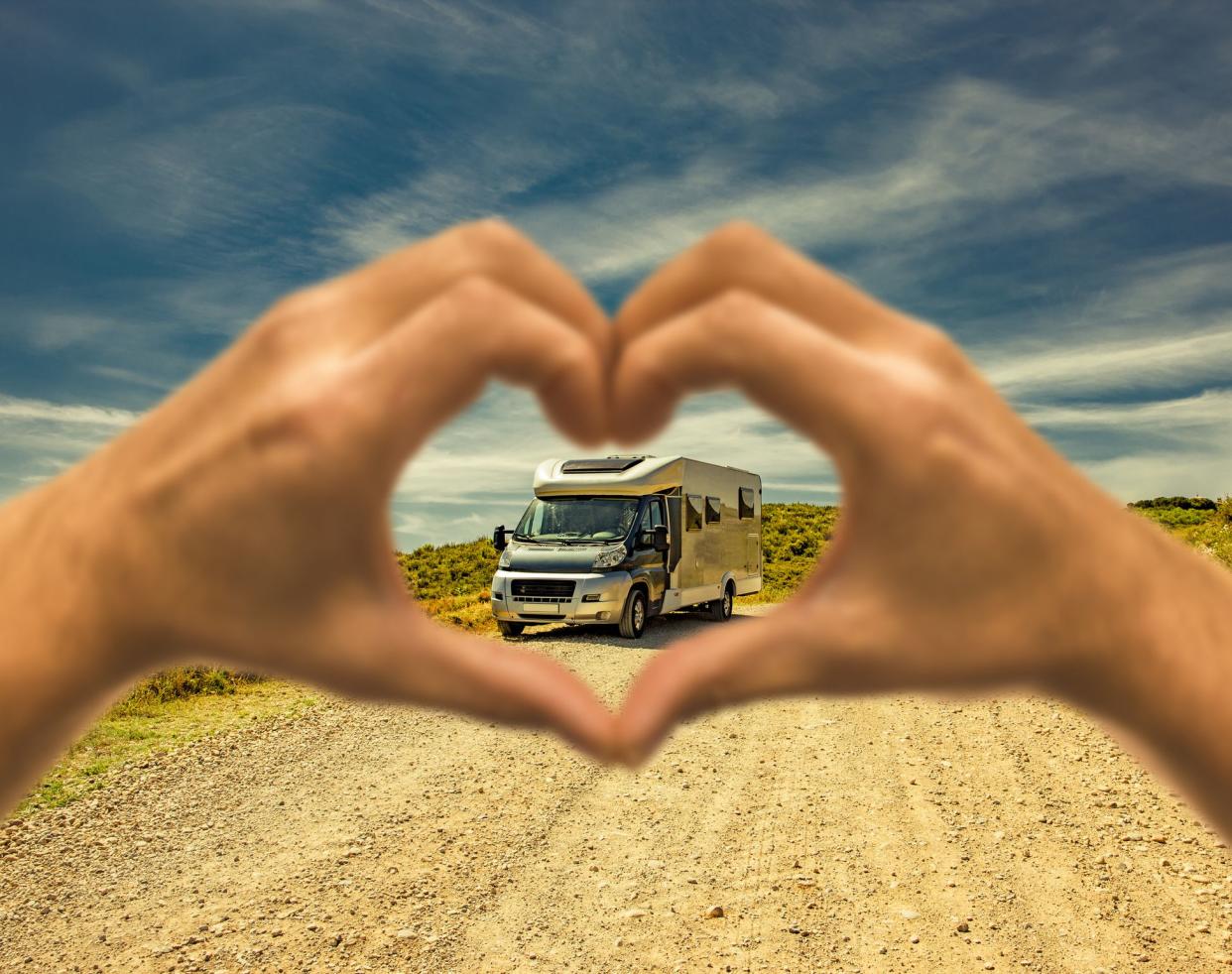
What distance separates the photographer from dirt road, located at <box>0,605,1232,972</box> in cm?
509

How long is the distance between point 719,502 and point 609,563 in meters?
5.23

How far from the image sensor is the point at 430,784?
7410mm

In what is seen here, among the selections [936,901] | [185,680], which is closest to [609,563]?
[185,680]

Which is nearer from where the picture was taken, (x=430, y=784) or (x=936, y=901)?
(x=936, y=901)

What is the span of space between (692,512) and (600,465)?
2559mm

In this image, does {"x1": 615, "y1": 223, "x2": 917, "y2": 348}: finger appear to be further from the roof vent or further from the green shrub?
the green shrub

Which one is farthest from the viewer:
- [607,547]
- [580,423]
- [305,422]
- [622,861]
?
[607,547]

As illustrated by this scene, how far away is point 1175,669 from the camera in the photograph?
935mm

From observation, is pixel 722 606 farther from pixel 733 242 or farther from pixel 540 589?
pixel 733 242

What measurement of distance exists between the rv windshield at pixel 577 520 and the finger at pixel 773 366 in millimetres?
13628

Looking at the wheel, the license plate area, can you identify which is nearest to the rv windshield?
the wheel

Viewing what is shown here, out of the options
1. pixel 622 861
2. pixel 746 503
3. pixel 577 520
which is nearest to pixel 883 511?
pixel 622 861

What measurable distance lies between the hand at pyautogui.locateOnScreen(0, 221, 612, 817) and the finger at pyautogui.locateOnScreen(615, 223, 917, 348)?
0.25ft

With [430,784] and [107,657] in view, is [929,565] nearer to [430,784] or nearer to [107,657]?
[107,657]
